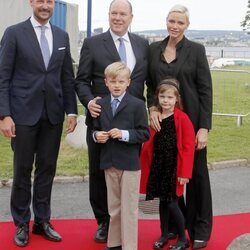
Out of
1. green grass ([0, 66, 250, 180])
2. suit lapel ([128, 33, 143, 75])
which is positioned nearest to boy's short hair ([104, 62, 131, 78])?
suit lapel ([128, 33, 143, 75])

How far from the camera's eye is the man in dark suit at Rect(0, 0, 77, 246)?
3803 millimetres

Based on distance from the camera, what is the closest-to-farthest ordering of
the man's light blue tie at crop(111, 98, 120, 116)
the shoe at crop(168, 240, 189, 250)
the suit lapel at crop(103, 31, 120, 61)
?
the man's light blue tie at crop(111, 98, 120, 116), the suit lapel at crop(103, 31, 120, 61), the shoe at crop(168, 240, 189, 250)

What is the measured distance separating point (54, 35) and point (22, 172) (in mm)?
1141

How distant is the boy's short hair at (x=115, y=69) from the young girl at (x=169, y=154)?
0.33 metres

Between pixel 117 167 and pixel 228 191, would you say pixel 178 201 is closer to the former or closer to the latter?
pixel 117 167

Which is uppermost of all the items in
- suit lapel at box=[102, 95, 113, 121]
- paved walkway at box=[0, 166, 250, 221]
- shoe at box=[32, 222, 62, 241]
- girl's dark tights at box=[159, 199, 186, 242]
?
suit lapel at box=[102, 95, 113, 121]

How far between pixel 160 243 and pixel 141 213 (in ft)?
3.18

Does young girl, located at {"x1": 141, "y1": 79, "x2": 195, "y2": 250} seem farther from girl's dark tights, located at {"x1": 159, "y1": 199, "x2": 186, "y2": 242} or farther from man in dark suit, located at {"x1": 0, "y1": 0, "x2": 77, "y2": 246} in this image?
man in dark suit, located at {"x1": 0, "y1": 0, "x2": 77, "y2": 246}

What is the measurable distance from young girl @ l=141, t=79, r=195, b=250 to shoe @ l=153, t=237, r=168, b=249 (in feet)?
0.78

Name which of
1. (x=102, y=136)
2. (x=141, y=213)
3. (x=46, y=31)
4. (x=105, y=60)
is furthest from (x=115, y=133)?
(x=141, y=213)

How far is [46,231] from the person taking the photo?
4.26 m

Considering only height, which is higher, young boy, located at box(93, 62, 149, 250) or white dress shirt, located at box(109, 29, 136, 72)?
white dress shirt, located at box(109, 29, 136, 72)

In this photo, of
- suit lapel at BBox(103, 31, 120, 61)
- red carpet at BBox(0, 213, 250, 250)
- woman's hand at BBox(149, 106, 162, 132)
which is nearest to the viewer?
woman's hand at BBox(149, 106, 162, 132)

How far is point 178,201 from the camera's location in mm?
4184
